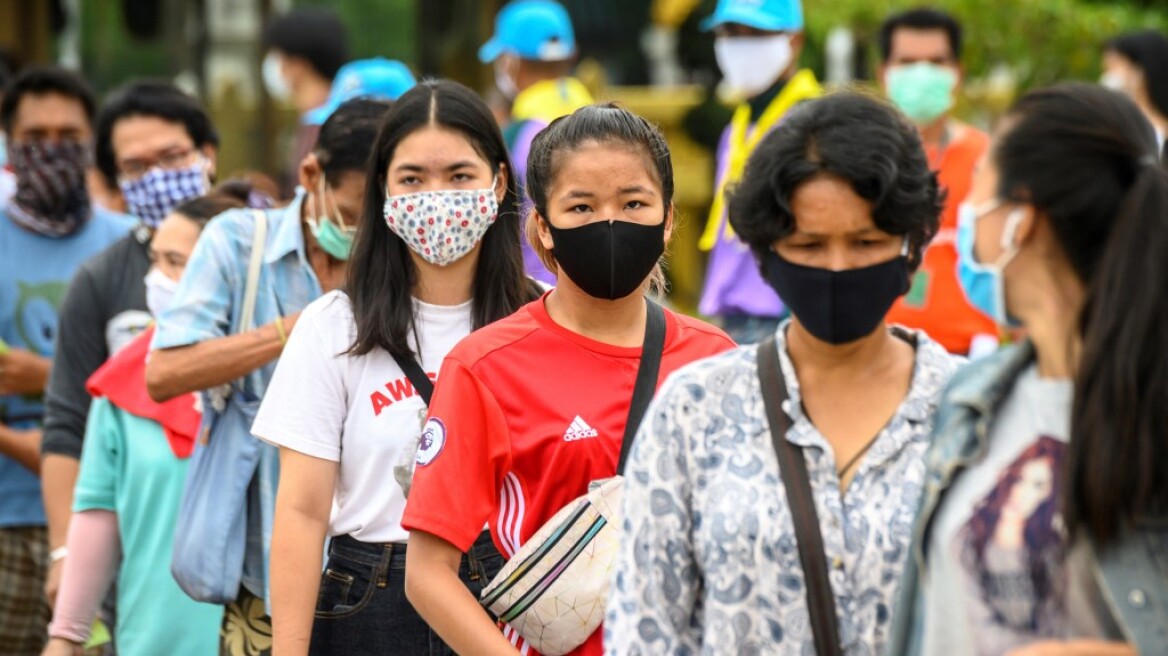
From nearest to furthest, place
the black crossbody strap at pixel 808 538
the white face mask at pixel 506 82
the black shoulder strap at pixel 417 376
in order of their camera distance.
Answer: the black crossbody strap at pixel 808 538 < the black shoulder strap at pixel 417 376 < the white face mask at pixel 506 82

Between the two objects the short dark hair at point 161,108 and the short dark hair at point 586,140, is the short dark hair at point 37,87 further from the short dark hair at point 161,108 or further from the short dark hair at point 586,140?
the short dark hair at point 586,140

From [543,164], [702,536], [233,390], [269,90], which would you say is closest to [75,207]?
[233,390]

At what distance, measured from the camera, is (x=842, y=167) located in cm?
310

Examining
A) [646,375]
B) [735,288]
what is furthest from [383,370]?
[735,288]

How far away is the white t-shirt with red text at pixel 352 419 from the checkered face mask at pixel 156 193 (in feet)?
6.66

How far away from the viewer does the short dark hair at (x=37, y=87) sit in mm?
7684

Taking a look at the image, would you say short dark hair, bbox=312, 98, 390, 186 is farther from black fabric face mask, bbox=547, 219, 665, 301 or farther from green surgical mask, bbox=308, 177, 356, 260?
black fabric face mask, bbox=547, 219, 665, 301

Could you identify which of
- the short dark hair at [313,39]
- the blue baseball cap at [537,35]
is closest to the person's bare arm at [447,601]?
the blue baseball cap at [537,35]

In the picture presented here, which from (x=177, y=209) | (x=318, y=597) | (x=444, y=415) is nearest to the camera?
(x=444, y=415)

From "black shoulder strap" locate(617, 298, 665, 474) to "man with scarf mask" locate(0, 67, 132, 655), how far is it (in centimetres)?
339

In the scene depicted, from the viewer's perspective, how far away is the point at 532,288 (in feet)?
14.8

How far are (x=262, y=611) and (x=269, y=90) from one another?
12.7 metres

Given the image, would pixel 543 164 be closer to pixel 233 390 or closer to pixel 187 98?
pixel 233 390

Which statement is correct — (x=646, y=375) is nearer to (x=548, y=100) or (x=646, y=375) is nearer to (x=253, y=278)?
(x=253, y=278)
